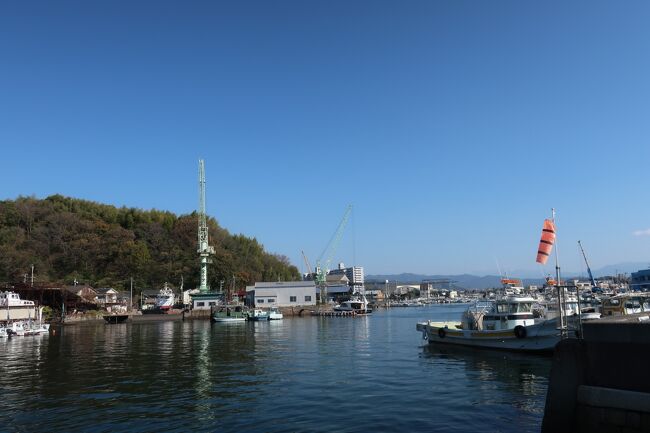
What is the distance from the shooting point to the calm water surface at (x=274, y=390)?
1844 centimetres

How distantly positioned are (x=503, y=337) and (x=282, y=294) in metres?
84.0

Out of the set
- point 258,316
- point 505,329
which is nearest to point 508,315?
point 505,329

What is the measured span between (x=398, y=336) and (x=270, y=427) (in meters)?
39.5

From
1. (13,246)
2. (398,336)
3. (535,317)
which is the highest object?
(13,246)

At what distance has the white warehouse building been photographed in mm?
115625

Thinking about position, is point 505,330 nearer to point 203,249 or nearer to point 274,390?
point 274,390

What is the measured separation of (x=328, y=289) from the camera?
6629 inches

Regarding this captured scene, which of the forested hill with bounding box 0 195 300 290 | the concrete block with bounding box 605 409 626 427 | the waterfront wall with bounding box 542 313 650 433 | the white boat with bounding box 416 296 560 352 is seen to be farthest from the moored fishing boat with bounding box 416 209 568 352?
the forested hill with bounding box 0 195 300 290

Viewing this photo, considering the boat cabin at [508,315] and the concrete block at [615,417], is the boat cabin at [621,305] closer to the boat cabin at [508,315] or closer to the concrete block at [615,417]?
the boat cabin at [508,315]

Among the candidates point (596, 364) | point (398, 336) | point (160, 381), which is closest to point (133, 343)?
point (160, 381)

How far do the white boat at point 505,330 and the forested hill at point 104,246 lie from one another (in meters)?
98.5

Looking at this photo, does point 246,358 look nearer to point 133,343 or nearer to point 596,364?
point 133,343

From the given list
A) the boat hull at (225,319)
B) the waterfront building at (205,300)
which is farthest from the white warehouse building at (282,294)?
the boat hull at (225,319)

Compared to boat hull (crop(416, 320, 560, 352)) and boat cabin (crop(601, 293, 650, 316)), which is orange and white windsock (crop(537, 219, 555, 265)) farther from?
boat cabin (crop(601, 293, 650, 316))
